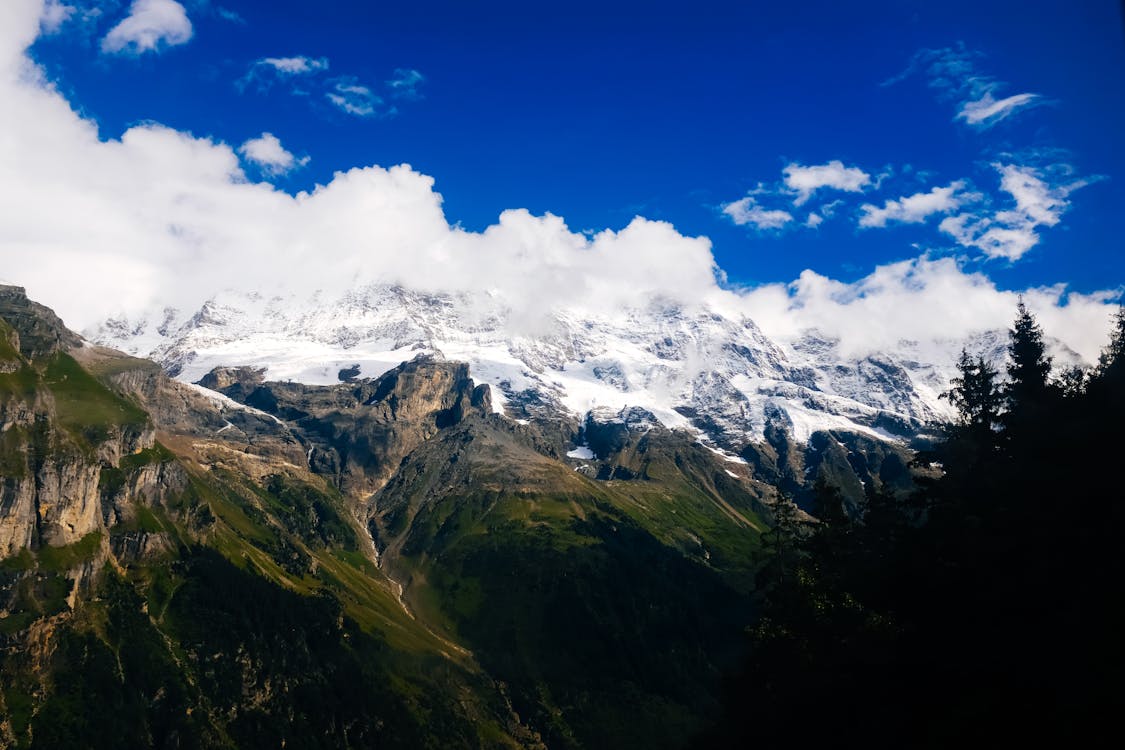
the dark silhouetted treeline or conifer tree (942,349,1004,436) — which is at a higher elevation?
conifer tree (942,349,1004,436)

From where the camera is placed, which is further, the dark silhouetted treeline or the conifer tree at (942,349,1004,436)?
the conifer tree at (942,349,1004,436)

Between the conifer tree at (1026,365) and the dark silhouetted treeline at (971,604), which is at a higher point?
the conifer tree at (1026,365)

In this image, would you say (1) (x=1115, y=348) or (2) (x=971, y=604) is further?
(1) (x=1115, y=348)

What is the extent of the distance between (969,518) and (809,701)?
61.3 feet

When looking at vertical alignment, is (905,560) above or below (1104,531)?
below

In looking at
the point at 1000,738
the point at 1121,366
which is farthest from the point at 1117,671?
the point at 1121,366

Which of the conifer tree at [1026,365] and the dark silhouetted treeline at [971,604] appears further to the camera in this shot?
the conifer tree at [1026,365]

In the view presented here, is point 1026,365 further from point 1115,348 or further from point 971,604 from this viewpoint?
point 971,604

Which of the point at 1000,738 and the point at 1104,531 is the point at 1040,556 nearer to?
the point at 1104,531

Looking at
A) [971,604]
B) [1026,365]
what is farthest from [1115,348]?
[971,604]

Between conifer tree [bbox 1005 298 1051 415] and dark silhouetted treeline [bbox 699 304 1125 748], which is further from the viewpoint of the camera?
conifer tree [bbox 1005 298 1051 415]

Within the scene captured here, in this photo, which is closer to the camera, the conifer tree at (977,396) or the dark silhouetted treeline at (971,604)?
the dark silhouetted treeline at (971,604)

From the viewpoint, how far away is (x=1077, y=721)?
96.2ft

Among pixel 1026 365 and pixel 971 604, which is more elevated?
pixel 1026 365
